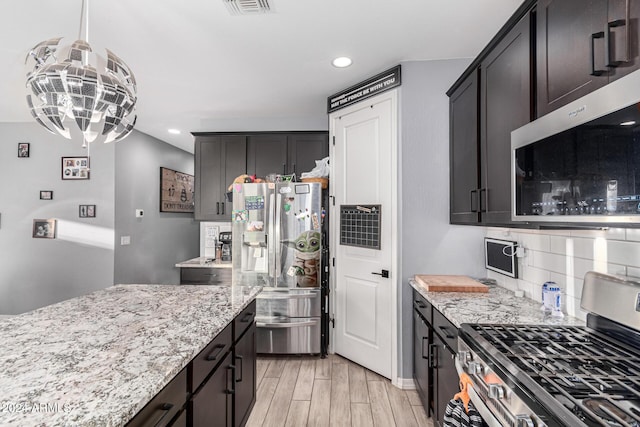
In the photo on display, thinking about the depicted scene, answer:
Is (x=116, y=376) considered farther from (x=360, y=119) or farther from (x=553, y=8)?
(x=360, y=119)

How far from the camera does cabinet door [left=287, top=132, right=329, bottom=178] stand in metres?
3.99

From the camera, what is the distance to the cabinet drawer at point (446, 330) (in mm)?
1611

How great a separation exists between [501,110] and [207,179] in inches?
135

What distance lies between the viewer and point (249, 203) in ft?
10.8

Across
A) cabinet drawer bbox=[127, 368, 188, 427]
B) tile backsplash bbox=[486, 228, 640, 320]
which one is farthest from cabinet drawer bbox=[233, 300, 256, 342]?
tile backsplash bbox=[486, 228, 640, 320]

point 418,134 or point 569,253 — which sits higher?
point 418,134

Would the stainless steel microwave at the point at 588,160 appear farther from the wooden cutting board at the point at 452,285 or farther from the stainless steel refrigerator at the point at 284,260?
the stainless steel refrigerator at the point at 284,260

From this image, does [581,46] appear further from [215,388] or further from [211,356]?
[215,388]

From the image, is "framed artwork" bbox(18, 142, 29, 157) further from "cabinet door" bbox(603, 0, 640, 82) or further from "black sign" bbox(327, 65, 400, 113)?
"cabinet door" bbox(603, 0, 640, 82)

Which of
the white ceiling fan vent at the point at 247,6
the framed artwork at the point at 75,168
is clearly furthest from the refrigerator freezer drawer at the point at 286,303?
the framed artwork at the point at 75,168

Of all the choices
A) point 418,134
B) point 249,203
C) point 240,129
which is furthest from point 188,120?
point 418,134

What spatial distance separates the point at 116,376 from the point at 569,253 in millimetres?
1997

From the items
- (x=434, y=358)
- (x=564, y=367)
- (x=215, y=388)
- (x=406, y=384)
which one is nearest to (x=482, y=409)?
(x=564, y=367)

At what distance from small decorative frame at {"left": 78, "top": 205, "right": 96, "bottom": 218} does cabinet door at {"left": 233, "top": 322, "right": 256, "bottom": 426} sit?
3.25 metres
